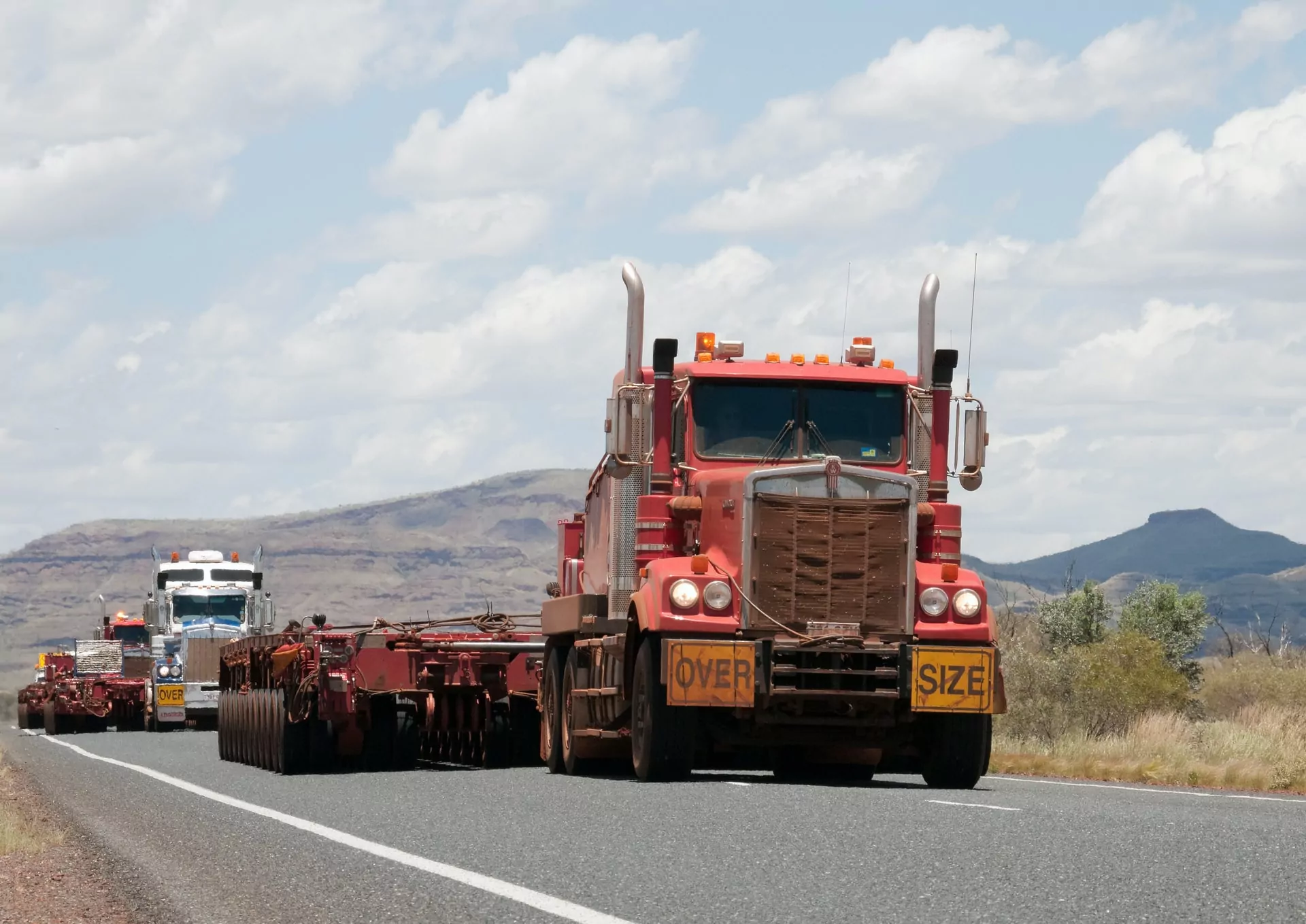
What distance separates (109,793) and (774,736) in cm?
730

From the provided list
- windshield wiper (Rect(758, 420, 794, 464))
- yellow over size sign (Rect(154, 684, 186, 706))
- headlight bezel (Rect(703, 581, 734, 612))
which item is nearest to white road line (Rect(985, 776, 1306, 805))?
headlight bezel (Rect(703, 581, 734, 612))

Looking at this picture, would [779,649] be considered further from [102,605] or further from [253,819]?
[102,605]

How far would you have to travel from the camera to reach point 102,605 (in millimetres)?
55656

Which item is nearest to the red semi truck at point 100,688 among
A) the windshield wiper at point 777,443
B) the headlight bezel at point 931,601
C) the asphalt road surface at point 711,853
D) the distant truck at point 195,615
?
the distant truck at point 195,615

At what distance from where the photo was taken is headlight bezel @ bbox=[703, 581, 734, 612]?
55.7 feet

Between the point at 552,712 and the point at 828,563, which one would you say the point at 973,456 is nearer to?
the point at 828,563

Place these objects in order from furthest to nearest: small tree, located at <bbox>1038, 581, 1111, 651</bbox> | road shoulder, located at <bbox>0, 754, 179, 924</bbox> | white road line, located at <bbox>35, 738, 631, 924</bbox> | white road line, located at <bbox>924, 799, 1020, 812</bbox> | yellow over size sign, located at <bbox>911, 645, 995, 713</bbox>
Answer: small tree, located at <bbox>1038, 581, 1111, 651</bbox> < yellow over size sign, located at <bbox>911, 645, 995, 713</bbox> < white road line, located at <bbox>924, 799, 1020, 812</bbox> < road shoulder, located at <bbox>0, 754, 179, 924</bbox> < white road line, located at <bbox>35, 738, 631, 924</bbox>

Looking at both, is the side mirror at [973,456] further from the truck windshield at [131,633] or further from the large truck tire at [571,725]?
the truck windshield at [131,633]

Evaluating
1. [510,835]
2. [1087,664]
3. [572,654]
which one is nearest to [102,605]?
[1087,664]

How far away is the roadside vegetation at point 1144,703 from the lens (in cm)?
2273

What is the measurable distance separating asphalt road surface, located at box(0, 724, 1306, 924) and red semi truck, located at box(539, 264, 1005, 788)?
2.24 feet

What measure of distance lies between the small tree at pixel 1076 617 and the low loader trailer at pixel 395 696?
3119 cm

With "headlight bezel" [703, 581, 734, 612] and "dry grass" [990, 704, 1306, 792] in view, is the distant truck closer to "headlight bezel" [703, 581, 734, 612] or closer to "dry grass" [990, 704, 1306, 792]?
"dry grass" [990, 704, 1306, 792]

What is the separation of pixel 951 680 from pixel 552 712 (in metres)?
5.16
